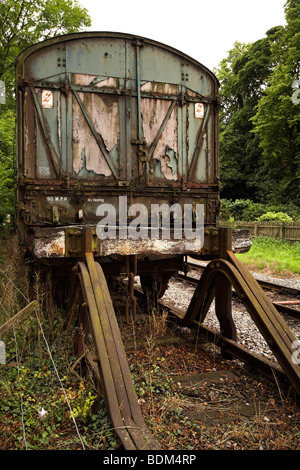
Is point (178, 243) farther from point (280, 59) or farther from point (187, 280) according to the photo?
point (280, 59)

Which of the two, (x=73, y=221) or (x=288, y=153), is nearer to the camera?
(x=73, y=221)

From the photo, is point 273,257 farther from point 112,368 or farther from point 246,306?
point 112,368

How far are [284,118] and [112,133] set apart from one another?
2058 cm

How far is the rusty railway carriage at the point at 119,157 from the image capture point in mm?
3711

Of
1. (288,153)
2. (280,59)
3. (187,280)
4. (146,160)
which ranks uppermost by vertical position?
(280,59)

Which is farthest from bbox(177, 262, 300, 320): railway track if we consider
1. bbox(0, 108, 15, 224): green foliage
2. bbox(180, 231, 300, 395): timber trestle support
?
bbox(0, 108, 15, 224): green foliage

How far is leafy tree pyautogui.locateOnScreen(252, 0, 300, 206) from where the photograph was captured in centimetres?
2169

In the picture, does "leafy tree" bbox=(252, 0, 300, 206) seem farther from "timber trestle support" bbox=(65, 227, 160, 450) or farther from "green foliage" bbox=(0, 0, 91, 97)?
"timber trestle support" bbox=(65, 227, 160, 450)

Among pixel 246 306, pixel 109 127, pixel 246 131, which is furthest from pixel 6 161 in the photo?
pixel 246 131

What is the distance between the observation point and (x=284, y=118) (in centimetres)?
2216

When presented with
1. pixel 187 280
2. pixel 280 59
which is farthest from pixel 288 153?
pixel 187 280

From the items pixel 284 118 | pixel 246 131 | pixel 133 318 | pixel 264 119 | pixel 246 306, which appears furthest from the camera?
pixel 246 131

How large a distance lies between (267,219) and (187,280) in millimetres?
13094
